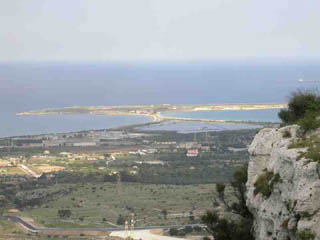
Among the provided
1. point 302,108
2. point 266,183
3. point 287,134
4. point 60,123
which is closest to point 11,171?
point 302,108

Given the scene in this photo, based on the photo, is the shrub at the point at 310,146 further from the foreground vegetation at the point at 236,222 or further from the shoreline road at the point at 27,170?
the shoreline road at the point at 27,170

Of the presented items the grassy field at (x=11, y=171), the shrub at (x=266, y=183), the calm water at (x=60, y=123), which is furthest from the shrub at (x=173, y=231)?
the calm water at (x=60, y=123)

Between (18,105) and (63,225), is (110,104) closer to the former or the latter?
(18,105)

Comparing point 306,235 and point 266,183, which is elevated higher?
point 266,183

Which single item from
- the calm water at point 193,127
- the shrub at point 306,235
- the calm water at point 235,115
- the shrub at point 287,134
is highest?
the calm water at point 235,115

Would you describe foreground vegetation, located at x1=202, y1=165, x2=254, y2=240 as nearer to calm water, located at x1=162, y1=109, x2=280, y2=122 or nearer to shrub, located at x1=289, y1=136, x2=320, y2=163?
shrub, located at x1=289, y1=136, x2=320, y2=163

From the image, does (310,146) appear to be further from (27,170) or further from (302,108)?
(27,170)
